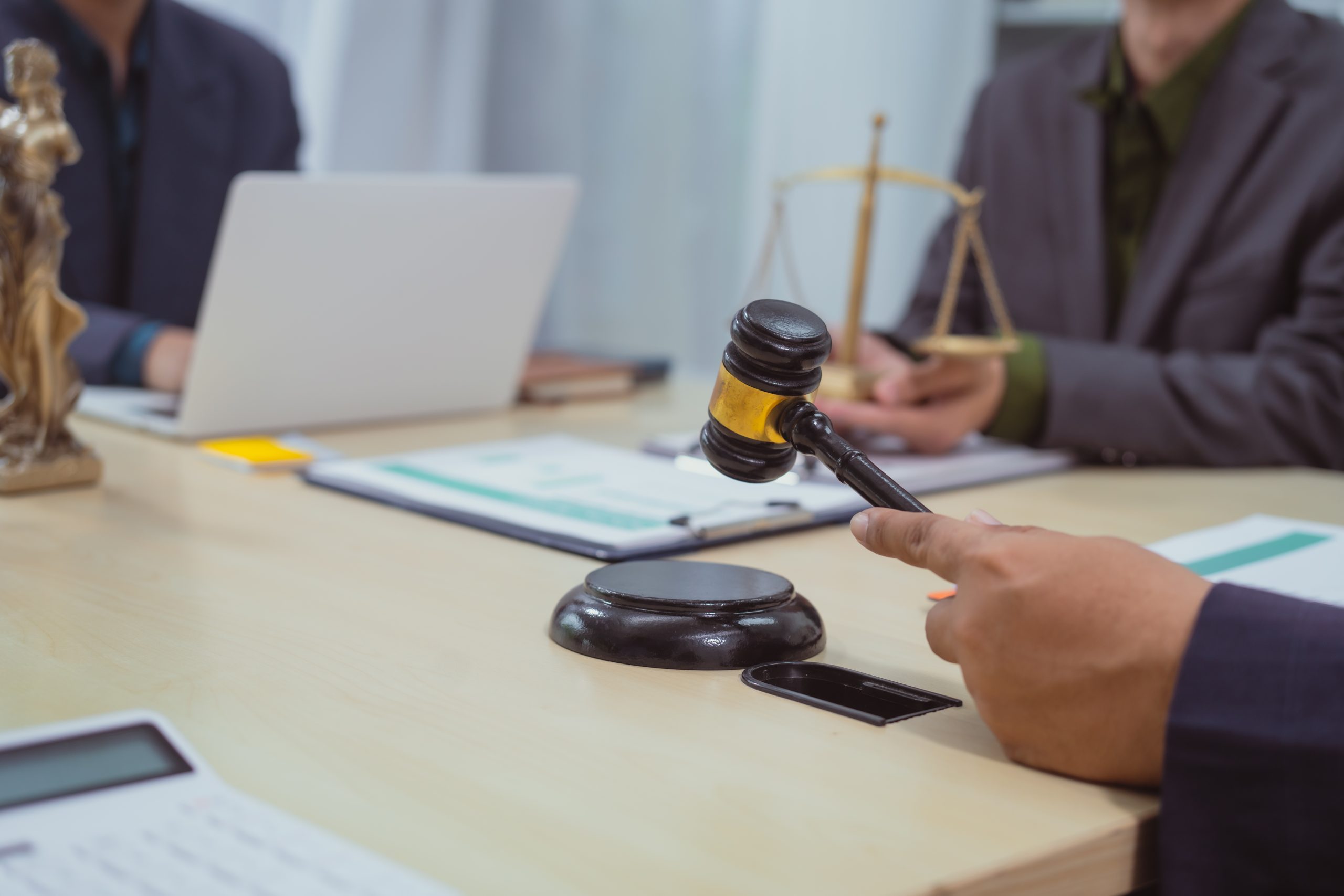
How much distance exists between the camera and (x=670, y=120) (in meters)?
3.11

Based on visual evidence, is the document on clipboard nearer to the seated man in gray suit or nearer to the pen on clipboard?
the pen on clipboard

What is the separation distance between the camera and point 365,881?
455mm

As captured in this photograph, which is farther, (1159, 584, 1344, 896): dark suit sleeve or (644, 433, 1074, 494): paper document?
(644, 433, 1074, 494): paper document

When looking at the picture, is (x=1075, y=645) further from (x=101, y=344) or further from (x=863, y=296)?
(x=101, y=344)

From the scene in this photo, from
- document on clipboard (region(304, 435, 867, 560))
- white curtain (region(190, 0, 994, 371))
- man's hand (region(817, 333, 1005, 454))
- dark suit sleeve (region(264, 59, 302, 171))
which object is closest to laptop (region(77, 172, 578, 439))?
document on clipboard (region(304, 435, 867, 560))

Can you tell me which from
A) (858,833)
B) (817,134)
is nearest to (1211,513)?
(858,833)

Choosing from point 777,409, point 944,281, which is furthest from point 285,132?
point 777,409

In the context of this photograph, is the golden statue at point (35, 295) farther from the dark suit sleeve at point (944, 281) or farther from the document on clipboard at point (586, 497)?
the dark suit sleeve at point (944, 281)

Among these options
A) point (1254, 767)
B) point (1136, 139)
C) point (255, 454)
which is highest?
point (1136, 139)

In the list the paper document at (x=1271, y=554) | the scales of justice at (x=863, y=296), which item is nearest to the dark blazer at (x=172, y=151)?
the scales of justice at (x=863, y=296)

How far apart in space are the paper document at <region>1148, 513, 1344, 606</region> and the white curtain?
1.99 metres

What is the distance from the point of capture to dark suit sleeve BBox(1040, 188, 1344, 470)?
142 centimetres

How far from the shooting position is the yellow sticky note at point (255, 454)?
1.18m

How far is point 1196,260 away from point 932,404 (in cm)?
57
